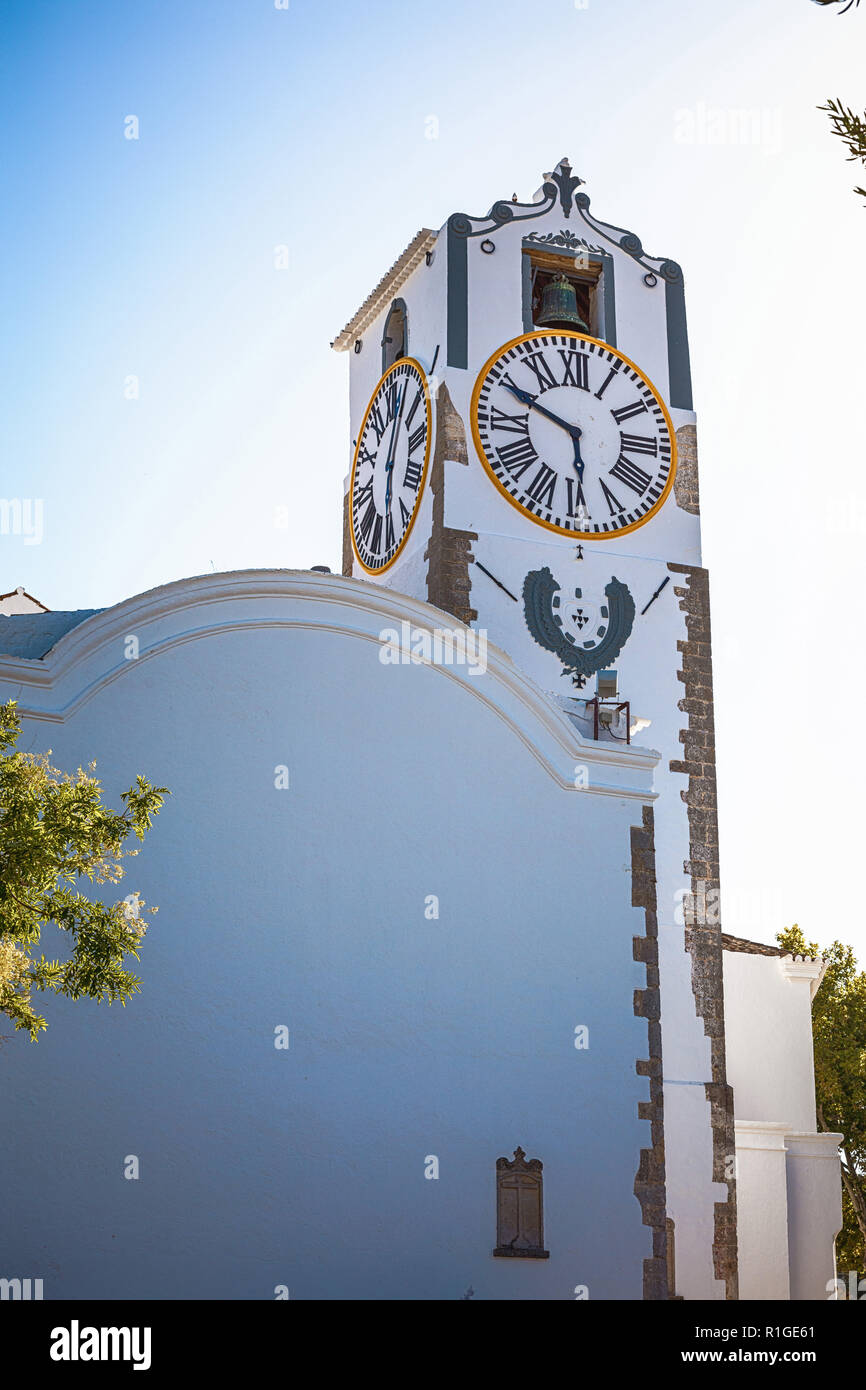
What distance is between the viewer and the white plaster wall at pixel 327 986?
14.8m

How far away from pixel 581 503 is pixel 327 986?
1161 cm

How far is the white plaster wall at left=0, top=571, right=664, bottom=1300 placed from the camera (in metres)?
14.8

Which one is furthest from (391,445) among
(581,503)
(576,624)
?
(576,624)

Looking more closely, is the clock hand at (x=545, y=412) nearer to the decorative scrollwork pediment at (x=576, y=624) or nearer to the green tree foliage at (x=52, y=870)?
the decorative scrollwork pediment at (x=576, y=624)

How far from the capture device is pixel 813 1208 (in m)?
24.9

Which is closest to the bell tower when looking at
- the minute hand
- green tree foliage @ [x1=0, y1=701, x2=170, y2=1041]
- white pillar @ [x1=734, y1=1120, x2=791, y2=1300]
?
the minute hand

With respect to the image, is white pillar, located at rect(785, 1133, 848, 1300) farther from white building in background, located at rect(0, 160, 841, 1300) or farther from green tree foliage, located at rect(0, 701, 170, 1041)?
green tree foliage, located at rect(0, 701, 170, 1041)

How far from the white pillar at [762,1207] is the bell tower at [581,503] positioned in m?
1.41

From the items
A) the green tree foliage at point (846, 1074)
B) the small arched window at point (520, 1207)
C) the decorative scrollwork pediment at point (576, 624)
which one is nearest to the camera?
the small arched window at point (520, 1207)

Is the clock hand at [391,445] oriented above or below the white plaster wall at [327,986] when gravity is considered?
above

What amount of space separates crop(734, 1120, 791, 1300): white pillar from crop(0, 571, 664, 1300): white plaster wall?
7.27 meters

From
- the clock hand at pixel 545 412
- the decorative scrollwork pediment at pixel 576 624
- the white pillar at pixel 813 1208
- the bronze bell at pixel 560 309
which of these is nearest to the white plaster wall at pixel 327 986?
the decorative scrollwork pediment at pixel 576 624
